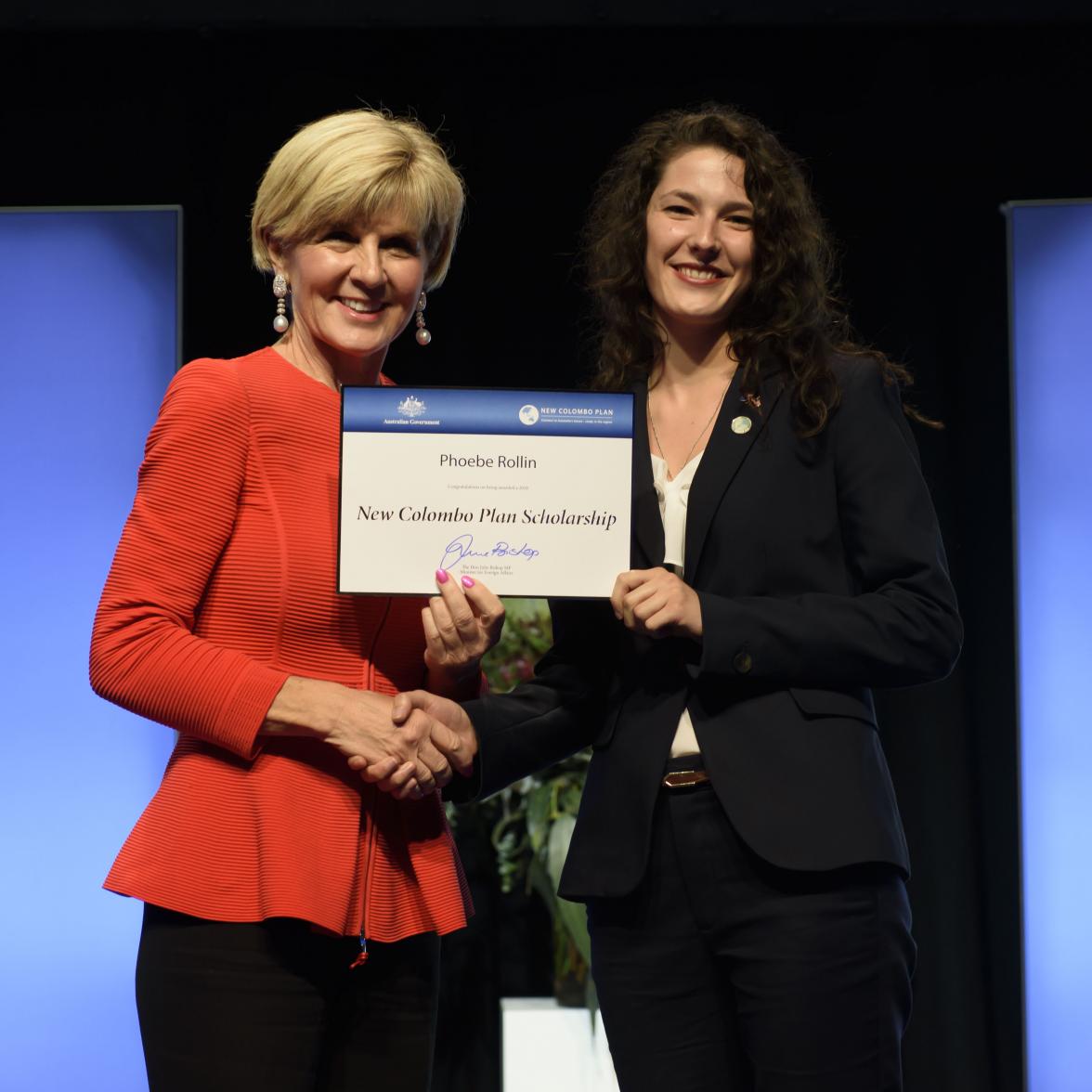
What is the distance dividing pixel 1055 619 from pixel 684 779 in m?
2.10

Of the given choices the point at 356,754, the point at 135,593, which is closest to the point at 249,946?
the point at 356,754

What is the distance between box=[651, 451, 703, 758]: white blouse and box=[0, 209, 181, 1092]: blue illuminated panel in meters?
1.97

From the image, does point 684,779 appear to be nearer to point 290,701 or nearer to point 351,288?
point 290,701

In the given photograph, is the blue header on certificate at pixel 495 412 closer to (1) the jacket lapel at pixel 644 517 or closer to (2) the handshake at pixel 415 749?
(1) the jacket lapel at pixel 644 517

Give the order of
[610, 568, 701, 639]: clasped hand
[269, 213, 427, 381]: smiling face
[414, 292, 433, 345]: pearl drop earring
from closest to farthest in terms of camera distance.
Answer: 1. [610, 568, 701, 639]: clasped hand
2. [269, 213, 427, 381]: smiling face
3. [414, 292, 433, 345]: pearl drop earring

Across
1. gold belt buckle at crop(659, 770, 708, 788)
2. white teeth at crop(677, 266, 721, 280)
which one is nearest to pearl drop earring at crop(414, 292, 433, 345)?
white teeth at crop(677, 266, 721, 280)

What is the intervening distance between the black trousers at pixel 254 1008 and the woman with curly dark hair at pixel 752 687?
11.4 inches

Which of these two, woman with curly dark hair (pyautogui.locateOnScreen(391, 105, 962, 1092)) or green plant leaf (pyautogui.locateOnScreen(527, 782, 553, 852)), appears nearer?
woman with curly dark hair (pyautogui.locateOnScreen(391, 105, 962, 1092))

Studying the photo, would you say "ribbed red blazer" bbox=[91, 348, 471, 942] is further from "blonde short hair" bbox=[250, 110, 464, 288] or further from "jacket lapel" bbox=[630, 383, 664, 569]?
"jacket lapel" bbox=[630, 383, 664, 569]

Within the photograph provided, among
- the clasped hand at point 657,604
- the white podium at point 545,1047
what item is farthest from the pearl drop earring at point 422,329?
the white podium at point 545,1047

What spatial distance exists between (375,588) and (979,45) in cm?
266

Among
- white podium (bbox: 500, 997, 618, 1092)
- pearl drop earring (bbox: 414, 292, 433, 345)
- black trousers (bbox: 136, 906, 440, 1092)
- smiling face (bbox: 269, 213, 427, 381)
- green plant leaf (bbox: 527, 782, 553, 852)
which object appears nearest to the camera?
black trousers (bbox: 136, 906, 440, 1092)

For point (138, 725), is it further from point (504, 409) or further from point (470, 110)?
point (504, 409)
